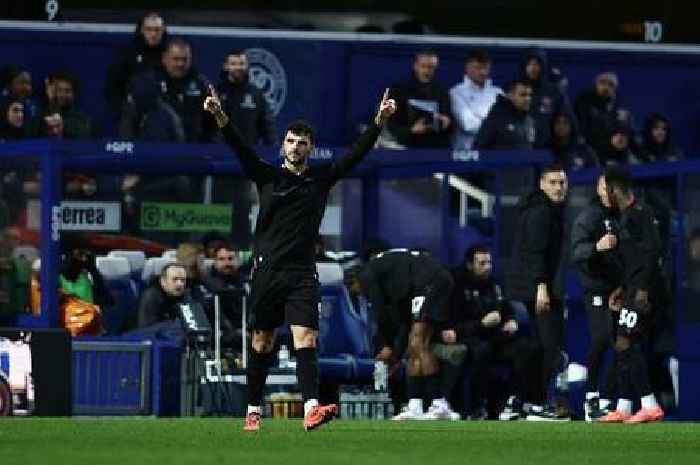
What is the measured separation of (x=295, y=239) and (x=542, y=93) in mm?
8125

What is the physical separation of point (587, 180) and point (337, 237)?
8.48 feet

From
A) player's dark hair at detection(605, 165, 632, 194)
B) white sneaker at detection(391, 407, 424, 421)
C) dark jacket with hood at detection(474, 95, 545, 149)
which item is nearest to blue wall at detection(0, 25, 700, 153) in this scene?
dark jacket with hood at detection(474, 95, 545, 149)

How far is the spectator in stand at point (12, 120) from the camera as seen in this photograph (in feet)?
71.1

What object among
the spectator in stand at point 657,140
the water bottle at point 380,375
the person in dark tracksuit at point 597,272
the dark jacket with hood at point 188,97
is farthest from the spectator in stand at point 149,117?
the spectator in stand at point 657,140

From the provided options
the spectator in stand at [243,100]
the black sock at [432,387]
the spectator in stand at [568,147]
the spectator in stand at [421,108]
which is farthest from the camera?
the spectator in stand at [568,147]

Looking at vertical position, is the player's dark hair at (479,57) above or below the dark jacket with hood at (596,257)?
above

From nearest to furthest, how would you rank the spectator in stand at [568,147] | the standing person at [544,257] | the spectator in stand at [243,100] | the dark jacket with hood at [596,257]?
1. the dark jacket with hood at [596,257]
2. the standing person at [544,257]
3. the spectator in stand at [243,100]
4. the spectator in stand at [568,147]

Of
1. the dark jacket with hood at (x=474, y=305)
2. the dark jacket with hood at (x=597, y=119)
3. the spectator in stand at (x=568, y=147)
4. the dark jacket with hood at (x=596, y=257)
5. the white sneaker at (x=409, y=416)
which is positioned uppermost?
the dark jacket with hood at (x=597, y=119)

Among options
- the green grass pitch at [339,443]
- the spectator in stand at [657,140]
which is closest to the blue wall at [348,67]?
the spectator in stand at [657,140]

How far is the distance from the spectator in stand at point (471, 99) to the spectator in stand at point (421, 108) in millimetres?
204

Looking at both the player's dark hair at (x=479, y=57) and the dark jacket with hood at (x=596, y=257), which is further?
the player's dark hair at (x=479, y=57)

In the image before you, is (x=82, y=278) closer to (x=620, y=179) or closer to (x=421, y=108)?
(x=421, y=108)

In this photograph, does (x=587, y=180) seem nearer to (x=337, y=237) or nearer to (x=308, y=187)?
(x=337, y=237)

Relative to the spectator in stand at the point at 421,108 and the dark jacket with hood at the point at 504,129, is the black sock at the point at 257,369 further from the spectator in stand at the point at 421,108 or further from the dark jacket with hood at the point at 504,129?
the dark jacket with hood at the point at 504,129
